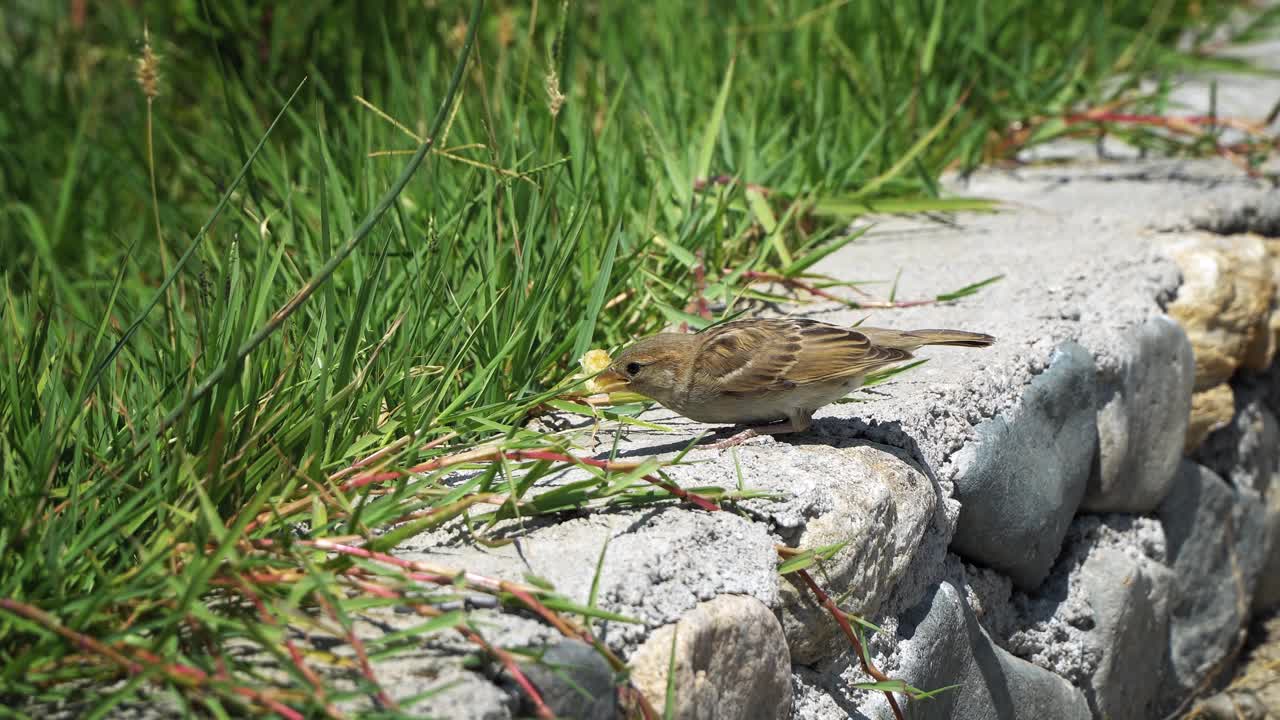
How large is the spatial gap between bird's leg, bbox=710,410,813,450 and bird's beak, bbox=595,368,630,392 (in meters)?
0.26

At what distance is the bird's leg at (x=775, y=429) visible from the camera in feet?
9.53

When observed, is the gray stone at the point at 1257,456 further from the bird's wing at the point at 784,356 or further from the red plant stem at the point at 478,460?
the red plant stem at the point at 478,460

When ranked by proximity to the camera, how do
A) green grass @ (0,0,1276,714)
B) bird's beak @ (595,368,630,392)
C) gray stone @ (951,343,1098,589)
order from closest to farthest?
green grass @ (0,0,1276,714), bird's beak @ (595,368,630,392), gray stone @ (951,343,1098,589)

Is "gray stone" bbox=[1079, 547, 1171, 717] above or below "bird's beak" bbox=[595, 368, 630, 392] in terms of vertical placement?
below

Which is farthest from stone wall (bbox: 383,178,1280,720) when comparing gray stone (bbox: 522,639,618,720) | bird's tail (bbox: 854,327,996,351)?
bird's tail (bbox: 854,327,996,351)

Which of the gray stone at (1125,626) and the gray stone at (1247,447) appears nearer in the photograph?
the gray stone at (1125,626)

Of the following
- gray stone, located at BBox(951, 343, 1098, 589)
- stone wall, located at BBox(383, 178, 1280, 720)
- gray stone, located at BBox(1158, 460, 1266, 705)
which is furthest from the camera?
gray stone, located at BBox(1158, 460, 1266, 705)

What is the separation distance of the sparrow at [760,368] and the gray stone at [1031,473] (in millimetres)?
313

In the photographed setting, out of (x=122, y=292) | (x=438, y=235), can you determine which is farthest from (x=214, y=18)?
(x=438, y=235)

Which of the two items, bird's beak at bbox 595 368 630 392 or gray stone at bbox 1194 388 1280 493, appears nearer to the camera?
bird's beak at bbox 595 368 630 392

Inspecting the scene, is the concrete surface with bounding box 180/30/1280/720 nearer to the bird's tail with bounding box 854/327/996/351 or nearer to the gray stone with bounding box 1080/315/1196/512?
the gray stone with bounding box 1080/315/1196/512

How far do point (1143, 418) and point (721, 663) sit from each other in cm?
204

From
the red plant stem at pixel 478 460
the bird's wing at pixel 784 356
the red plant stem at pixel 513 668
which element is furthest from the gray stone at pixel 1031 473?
the red plant stem at pixel 513 668

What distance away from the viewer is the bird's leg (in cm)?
290
